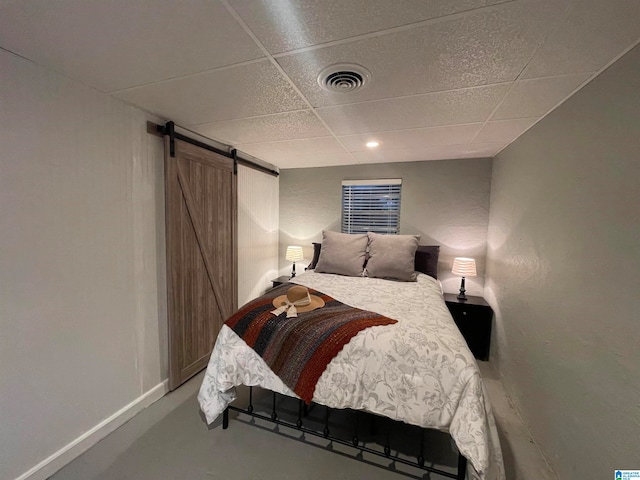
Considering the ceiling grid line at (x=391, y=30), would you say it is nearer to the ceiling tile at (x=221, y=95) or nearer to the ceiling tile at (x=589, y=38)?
the ceiling tile at (x=221, y=95)

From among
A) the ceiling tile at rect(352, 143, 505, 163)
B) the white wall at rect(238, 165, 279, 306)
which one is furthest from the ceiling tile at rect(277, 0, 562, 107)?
the white wall at rect(238, 165, 279, 306)

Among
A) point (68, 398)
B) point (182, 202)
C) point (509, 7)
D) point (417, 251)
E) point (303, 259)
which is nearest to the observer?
point (509, 7)

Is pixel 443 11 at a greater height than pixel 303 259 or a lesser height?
greater

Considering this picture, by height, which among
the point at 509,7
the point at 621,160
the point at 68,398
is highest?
the point at 509,7

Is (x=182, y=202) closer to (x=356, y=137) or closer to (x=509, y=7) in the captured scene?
(x=356, y=137)

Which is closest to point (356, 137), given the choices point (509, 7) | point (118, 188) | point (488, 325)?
point (509, 7)

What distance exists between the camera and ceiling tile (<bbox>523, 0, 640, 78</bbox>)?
0.93m

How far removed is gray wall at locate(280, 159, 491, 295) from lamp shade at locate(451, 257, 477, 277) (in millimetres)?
302

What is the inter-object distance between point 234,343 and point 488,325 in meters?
2.57

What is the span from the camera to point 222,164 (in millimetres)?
2676

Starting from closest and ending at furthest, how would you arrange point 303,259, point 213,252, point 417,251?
point 213,252 → point 417,251 → point 303,259

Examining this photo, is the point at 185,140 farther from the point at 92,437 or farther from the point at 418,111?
the point at 92,437

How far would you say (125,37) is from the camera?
112cm

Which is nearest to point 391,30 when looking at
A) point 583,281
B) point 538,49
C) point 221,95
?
point 538,49
